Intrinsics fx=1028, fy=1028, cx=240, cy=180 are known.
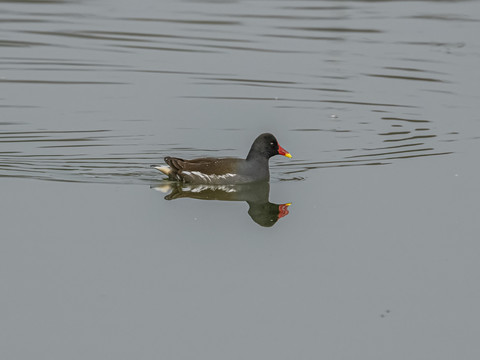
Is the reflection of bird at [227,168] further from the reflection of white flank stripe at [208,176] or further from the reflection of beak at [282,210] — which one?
the reflection of beak at [282,210]

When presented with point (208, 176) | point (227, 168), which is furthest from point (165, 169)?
point (227, 168)

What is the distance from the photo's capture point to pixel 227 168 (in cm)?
1244

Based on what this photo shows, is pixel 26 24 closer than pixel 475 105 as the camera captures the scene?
No

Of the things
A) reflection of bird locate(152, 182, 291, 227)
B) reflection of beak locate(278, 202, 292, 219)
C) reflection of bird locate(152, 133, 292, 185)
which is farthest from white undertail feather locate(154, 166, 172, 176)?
reflection of beak locate(278, 202, 292, 219)

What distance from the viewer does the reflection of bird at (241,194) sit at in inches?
450

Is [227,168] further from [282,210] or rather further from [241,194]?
[282,210]

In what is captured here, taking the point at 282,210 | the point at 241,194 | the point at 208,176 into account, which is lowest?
the point at 282,210

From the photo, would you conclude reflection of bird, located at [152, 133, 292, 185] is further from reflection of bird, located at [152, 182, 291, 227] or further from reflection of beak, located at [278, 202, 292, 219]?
reflection of beak, located at [278, 202, 292, 219]

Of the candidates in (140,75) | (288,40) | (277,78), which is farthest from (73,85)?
(288,40)

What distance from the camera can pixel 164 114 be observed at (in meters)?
15.4

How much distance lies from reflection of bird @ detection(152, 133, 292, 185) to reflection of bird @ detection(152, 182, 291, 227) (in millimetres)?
80

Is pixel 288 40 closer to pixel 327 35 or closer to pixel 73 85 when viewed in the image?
pixel 327 35

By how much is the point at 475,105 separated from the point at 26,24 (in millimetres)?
10104

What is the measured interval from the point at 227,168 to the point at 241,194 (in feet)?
1.20
